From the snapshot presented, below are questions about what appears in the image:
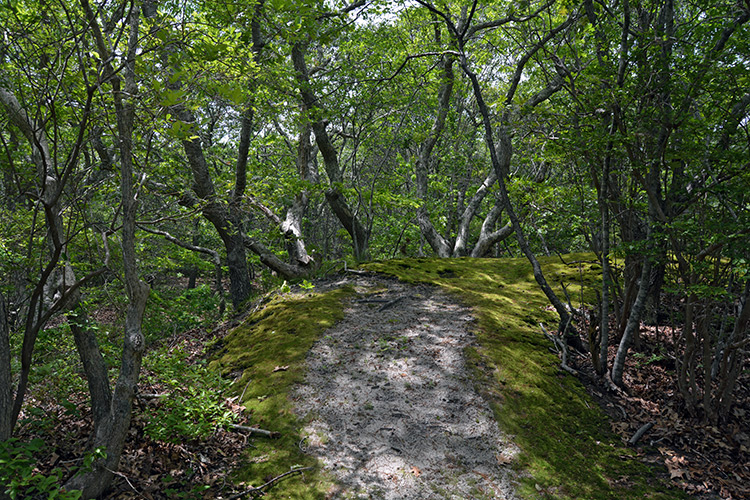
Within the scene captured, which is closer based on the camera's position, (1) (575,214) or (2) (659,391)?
(2) (659,391)

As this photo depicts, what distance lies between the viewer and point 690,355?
4359mm

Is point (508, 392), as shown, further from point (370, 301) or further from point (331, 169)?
point (331, 169)

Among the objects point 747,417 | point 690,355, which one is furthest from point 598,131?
point 747,417

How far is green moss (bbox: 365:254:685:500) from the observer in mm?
3572

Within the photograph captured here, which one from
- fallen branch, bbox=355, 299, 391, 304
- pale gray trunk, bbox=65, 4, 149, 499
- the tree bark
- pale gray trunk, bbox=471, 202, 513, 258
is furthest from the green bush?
pale gray trunk, bbox=471, 202, 513, 258

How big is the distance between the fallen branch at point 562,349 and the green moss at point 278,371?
9.94 feet

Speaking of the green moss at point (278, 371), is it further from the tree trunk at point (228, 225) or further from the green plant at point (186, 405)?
the tree trunk at point (228, 225)

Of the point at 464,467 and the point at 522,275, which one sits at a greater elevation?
the point at 522,275

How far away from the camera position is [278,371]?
4957mm

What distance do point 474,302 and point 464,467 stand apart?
141 inches

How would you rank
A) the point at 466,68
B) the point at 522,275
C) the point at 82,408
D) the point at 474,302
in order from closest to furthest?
the point at 82,408
the point at 466,68
the point at 474,302
the point at 522,275

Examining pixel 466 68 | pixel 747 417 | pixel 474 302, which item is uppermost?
pixel 466 68

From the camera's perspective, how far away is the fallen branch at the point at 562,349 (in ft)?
17.1

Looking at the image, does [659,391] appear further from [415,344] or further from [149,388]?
[149,388]
